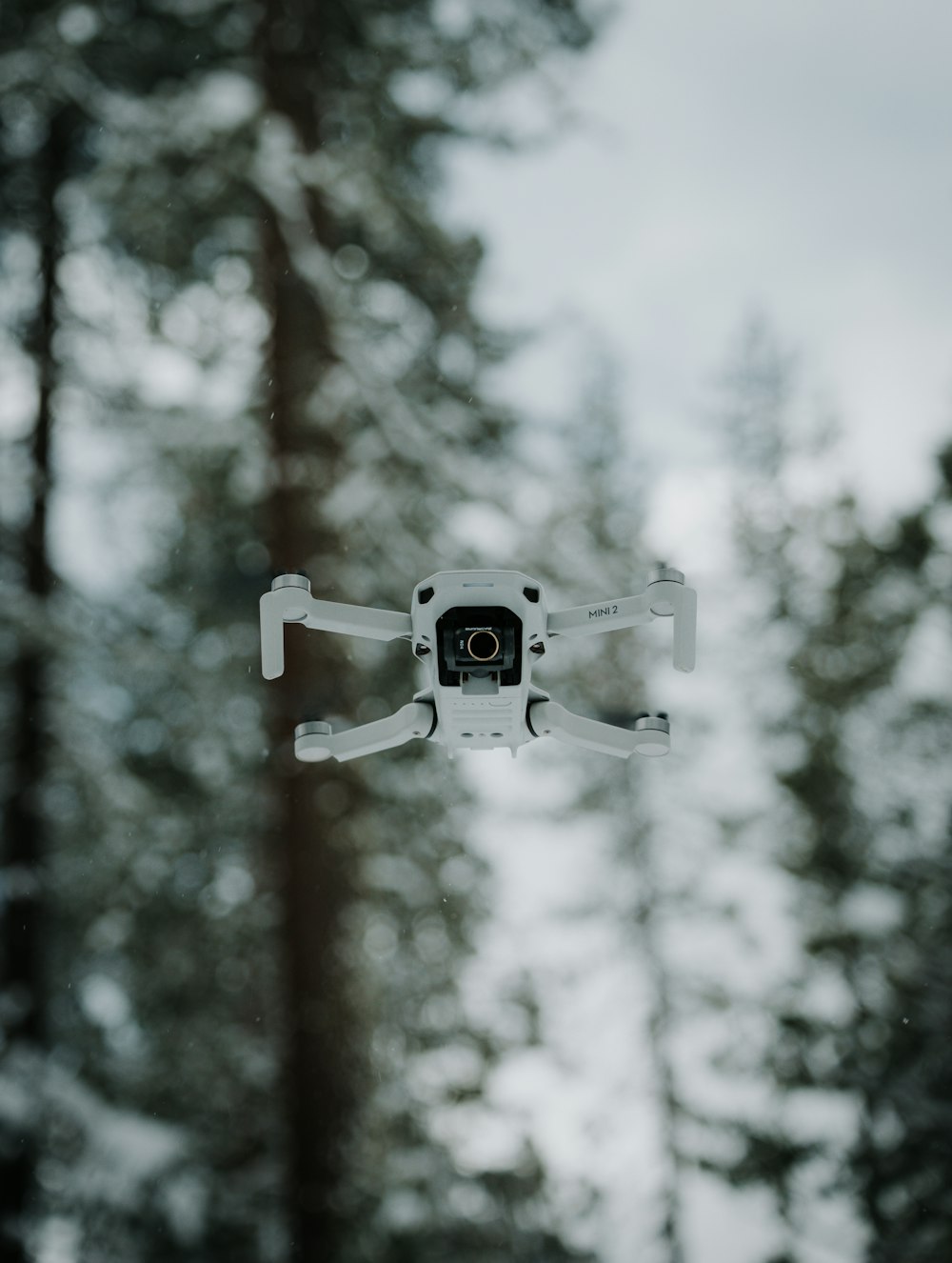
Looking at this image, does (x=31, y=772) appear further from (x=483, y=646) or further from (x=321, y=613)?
(x=483, y=646)

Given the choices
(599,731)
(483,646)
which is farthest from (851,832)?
(483,646)

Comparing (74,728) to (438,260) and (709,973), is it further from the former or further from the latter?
(709,973)

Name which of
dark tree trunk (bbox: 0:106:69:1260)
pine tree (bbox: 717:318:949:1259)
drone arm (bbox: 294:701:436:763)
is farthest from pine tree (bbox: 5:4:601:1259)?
drone arm (bbox: 294:701:436:763)

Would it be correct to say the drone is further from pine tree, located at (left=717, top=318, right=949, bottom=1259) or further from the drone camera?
pine tree, located at (left=717, top=318, right=949, bottom=1259)

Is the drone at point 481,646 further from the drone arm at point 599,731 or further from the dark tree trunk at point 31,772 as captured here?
the dark tree trunk at point 31,772

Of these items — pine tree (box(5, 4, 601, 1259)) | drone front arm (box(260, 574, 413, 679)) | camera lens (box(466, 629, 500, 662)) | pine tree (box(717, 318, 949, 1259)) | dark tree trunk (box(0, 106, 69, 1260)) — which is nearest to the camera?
camera lens (box(466, 629, 500, 662))

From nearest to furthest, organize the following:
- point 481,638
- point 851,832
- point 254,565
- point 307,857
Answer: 1. point 481,638
2. point 307,857
3. point 254,565
4. point 851,832

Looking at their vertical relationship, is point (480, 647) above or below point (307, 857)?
above
